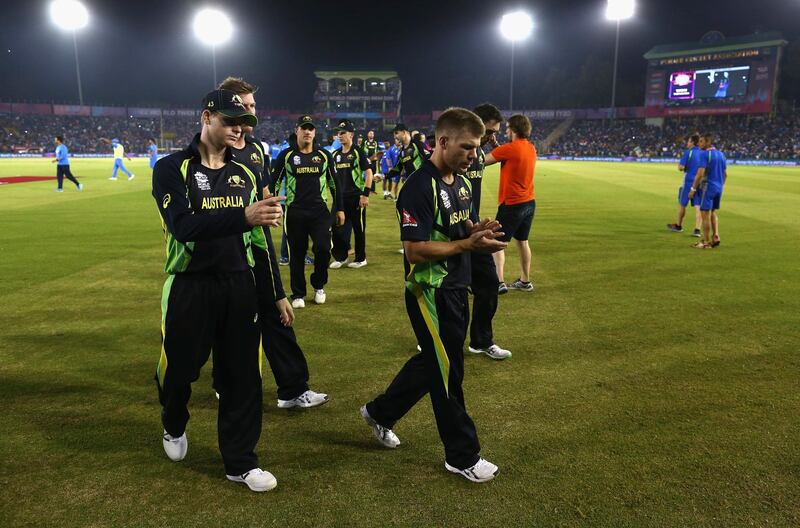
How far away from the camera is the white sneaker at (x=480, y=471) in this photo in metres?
3.38

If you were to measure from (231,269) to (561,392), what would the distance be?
2.99 metres

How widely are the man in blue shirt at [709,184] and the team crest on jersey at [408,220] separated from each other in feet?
33.1

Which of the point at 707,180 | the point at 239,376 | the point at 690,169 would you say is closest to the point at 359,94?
the point at 690,169

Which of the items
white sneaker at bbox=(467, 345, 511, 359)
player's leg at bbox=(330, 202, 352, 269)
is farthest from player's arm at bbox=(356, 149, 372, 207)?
white sneaker at bbox=(467, 345, 511, 359)

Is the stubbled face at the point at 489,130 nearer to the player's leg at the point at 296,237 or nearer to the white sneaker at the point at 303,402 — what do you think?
the player's leg at the point at 296,237

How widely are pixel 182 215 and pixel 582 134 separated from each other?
8025cm

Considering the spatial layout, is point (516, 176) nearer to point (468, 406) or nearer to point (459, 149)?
point (468, 406)

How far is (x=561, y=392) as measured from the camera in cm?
470

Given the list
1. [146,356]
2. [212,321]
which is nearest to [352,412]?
[212,321]

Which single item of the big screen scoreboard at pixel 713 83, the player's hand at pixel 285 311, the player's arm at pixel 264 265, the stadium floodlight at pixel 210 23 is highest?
the stadium floodlight at pixel 210 23

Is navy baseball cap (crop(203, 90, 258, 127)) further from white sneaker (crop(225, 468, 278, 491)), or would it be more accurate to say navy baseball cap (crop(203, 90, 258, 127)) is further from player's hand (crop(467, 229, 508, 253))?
white sneaker (crop(225, 468, 278, 491))

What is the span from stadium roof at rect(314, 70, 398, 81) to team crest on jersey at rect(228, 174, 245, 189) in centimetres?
8663

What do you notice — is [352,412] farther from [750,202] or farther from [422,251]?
[750,202]

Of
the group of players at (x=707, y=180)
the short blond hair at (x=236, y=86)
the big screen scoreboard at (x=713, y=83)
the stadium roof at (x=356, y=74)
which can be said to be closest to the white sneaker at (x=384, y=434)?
the short blond hair at (x=236, y=86)
